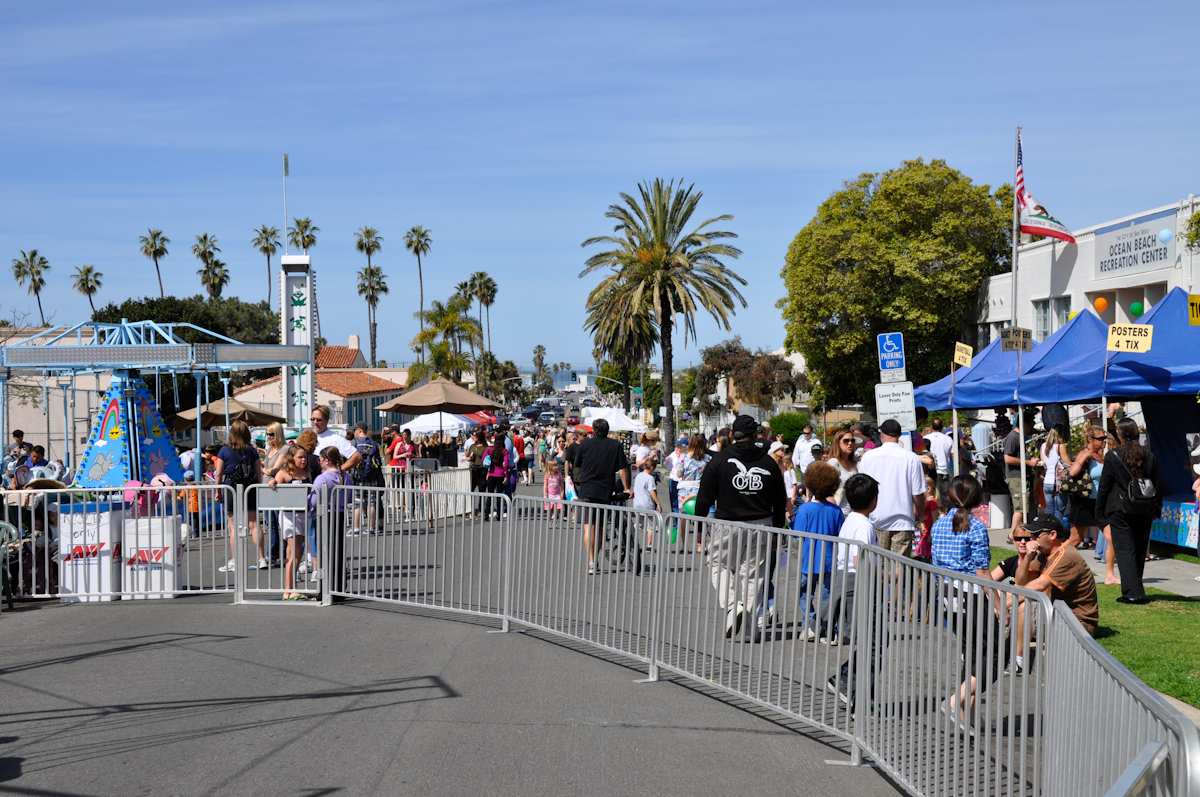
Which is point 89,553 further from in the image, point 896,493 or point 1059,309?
point 1059,309

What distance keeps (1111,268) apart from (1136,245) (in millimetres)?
1407

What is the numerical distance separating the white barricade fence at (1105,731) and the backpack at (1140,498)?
7.55 m

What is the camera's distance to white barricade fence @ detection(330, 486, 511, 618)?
34.3 ft

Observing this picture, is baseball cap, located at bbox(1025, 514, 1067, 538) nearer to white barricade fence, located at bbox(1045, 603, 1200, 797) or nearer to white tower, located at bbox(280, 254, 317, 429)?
white barricade fence, located at bbox(1045, 603, 1200, 797)

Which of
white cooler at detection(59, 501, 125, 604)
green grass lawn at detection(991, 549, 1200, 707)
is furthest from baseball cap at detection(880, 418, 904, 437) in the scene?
white cooler at detection(59, 501, 125, 604)

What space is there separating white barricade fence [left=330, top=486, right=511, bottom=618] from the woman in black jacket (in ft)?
19.3

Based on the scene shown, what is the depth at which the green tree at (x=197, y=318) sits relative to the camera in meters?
63.4

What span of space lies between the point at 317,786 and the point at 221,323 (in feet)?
269

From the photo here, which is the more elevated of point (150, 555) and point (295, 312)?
point (295, 312)

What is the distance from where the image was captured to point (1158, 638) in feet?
31.2

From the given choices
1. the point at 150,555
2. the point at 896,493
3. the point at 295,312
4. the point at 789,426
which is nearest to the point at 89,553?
the point at 150,555

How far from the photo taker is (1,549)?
11578mm

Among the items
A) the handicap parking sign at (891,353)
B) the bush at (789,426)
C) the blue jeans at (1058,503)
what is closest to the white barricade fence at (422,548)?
the handicap parking sign at (891,353)

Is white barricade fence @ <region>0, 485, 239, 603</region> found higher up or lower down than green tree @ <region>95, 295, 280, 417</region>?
lower down
